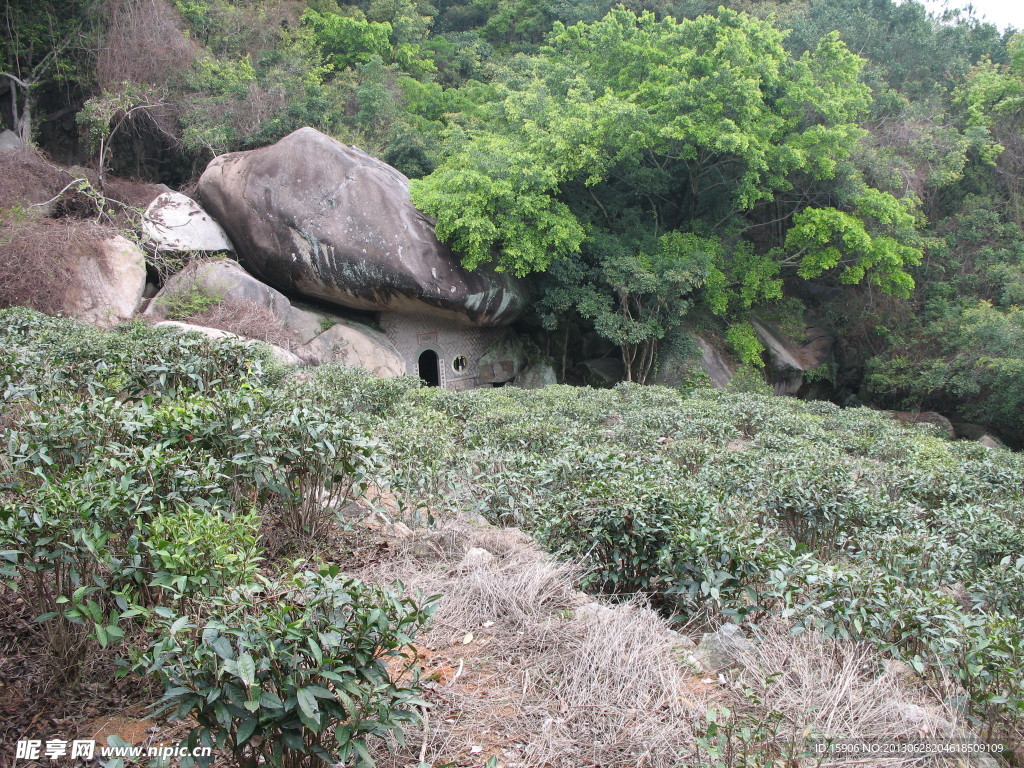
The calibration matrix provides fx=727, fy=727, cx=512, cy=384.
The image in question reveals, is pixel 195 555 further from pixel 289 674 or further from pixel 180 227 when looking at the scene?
pixel 180 227

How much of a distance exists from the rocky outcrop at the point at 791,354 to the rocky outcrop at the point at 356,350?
903 cm

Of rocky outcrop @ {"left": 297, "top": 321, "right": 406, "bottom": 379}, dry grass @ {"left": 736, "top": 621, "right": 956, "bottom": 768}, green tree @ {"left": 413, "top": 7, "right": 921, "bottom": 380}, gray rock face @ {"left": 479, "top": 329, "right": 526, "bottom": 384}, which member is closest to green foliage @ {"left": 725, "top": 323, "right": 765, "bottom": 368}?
green tree @ {"left": 413, "top": 7, "right": 921, "bottom": 380}

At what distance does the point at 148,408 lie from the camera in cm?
353

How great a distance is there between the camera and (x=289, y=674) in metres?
1.90

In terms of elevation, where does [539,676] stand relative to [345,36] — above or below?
below

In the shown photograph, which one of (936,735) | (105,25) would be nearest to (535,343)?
(105,25)

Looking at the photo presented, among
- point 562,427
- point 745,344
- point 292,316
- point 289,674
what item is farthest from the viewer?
point 745,344

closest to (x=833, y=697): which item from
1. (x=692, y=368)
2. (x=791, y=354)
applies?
(x=692, y=368)

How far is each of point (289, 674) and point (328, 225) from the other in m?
12.7

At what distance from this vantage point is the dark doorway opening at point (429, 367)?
16.5 meters

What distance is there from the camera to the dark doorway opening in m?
16.5

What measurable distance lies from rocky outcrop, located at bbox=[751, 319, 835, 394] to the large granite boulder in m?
8.20

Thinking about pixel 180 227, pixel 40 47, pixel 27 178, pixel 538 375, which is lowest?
pixel 538 375

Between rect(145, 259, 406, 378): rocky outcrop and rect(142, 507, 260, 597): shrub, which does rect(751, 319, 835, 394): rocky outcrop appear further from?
rect(142, 507, 260, 597): shrub
